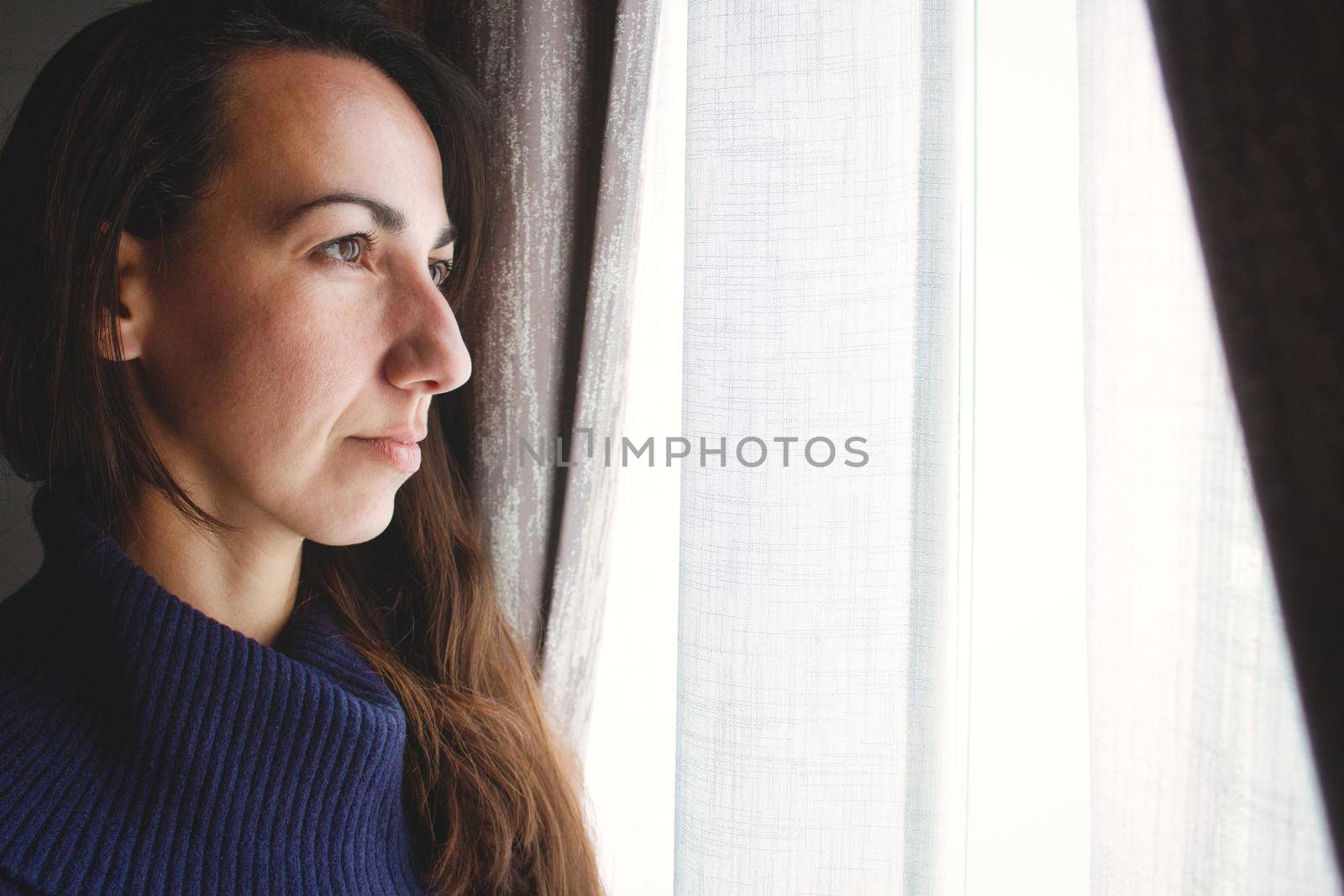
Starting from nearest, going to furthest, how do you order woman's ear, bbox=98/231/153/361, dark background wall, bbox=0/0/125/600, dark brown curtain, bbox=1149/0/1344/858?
dark brown curtain, bbox=1149/0/1344/858 → woman's ear, bbox=98/231/153/361 → dark background wall, bbox=0/0/125/600

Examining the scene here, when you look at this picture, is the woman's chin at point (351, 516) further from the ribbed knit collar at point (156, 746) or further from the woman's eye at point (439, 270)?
the woman's eye at point (439, 270)

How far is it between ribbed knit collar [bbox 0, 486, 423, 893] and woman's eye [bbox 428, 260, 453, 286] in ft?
1.41

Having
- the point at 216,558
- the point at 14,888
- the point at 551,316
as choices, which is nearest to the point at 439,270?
the point at 551,316

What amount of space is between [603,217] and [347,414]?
38 centimetres

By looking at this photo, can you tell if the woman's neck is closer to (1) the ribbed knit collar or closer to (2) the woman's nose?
(1) the ribbed knit collar

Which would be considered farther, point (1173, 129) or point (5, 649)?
point (5, 649)

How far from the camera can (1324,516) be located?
56cm

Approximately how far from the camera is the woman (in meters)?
0.72

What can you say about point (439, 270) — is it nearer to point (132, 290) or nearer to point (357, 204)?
point (357, 204)

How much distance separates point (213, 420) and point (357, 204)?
0.83ft

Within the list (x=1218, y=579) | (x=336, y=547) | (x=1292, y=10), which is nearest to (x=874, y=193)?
(x=1292, y=10)

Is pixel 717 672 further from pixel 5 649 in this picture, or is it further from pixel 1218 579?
pixel 5 649

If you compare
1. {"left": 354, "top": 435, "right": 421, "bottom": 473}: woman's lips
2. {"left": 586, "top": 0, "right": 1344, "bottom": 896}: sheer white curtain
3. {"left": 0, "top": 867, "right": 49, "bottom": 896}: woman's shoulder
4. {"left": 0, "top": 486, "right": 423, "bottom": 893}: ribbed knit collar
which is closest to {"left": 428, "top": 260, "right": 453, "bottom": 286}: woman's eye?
{"left": 354, "top": 435, "right": 421, "bottom": 473}: woman's lips

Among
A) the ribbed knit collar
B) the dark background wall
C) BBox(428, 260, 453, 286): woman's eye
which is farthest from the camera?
the dark background wall
